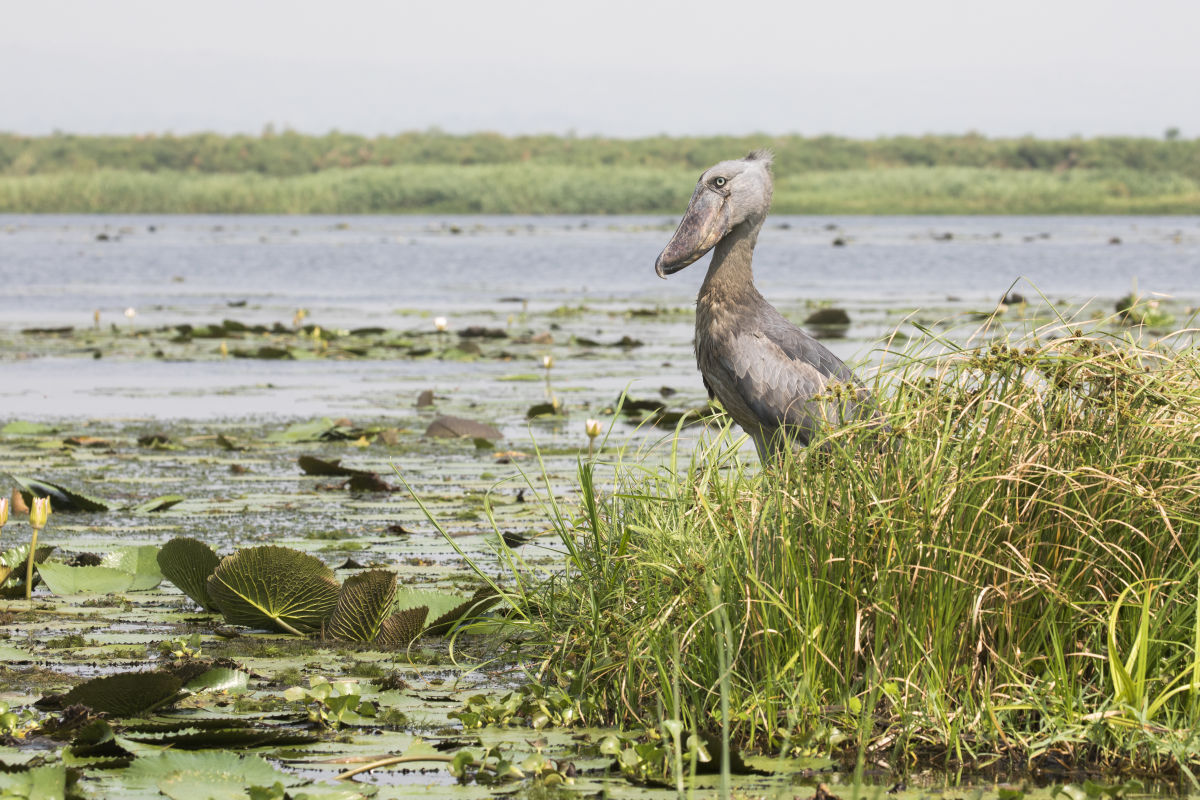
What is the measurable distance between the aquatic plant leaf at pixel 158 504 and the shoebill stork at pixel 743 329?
2.61 m

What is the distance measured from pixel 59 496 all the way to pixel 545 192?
6213cm

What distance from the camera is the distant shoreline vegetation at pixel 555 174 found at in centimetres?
6512

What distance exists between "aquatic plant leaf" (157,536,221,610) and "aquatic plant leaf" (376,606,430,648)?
0.59 metres

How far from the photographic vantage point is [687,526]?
4.31m

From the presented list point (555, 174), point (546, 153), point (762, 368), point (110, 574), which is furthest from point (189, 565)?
point (546, 153)

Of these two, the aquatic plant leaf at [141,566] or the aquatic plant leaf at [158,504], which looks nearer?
the aquatic plant leaf at [141,566]

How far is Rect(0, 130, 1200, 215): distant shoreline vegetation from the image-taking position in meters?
65.1

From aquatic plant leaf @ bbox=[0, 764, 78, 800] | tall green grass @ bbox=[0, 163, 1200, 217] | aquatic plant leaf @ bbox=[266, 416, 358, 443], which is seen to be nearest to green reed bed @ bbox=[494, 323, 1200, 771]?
aquatic plant leaf @ bbox=[0, 764, 78, 800]

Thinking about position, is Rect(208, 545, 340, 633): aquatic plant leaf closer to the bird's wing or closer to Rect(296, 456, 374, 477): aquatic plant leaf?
the bird's wing

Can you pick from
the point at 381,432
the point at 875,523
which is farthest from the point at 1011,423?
the point at 381,432

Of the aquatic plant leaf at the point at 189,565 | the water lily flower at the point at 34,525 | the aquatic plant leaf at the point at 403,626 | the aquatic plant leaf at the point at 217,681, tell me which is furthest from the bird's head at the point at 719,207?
the water lily flower at the point at 34,525

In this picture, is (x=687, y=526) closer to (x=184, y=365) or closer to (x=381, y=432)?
(x=381, y=432)

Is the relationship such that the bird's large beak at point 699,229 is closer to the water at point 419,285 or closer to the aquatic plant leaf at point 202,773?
the water at point 419,285

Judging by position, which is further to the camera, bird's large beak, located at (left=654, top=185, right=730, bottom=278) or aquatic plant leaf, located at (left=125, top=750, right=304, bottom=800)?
bird's large beak, located at (left=654, top=185, right=730, bottom=278)
